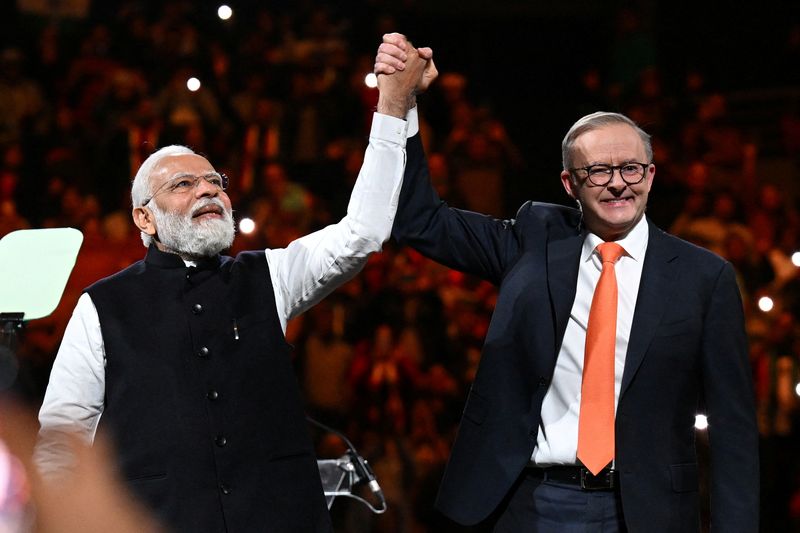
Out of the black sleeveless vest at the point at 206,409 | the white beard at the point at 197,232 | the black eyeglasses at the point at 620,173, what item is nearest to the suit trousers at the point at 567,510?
the black sleeveless vest at the point at 206,409

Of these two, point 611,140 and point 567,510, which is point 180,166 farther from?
point 567,510

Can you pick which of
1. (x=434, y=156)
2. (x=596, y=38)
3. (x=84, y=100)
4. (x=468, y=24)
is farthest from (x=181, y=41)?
(x=596, y=38)

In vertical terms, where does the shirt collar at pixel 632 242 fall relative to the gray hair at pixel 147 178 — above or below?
below

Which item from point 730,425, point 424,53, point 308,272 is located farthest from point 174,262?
point 730,425

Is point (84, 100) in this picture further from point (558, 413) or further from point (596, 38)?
point (558, 413)

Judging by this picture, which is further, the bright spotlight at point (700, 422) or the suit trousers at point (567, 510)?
the bright spotlight at point (700, 422)

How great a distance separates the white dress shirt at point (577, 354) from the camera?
2885 millimetres

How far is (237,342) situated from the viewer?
2984 millimetres

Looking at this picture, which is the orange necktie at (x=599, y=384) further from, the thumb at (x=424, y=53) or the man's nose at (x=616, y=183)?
the thumb at (x=424, y=53)

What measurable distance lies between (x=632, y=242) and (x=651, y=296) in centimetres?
15

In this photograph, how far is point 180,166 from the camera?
3090 millimetres

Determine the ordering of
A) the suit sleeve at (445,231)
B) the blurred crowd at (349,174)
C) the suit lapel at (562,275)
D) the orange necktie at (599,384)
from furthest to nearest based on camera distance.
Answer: the blurred crowd at (349,174)
the suit sleeve at (445,231)
the suit lapel at (562,275)
the orange necktie at (599,384)

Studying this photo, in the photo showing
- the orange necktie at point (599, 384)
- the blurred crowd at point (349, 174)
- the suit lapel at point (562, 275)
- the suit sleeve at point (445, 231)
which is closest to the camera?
the orange necktie at point (599, 384)

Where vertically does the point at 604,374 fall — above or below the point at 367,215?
below
